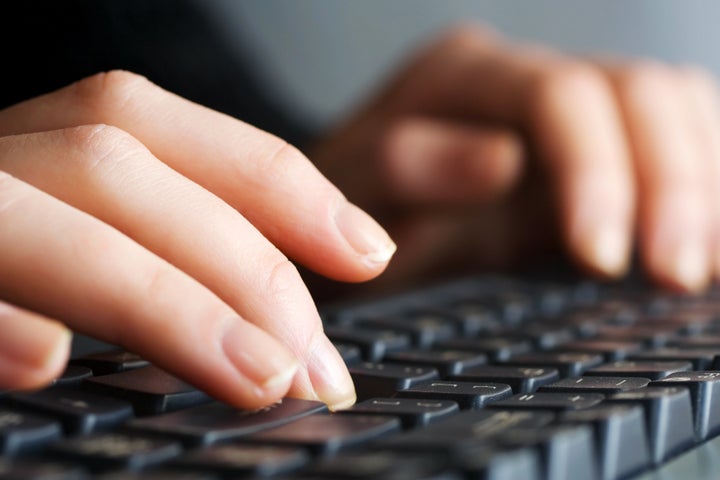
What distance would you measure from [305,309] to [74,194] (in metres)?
0.11

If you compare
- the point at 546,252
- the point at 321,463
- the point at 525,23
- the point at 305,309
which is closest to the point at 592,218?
the point at 546,252

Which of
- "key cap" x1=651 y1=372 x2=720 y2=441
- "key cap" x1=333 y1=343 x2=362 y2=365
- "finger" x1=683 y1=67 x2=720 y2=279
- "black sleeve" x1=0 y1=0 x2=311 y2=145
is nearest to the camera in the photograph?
"key cap" x1=651 y1=372 x2=720 y2=441

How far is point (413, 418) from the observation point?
30 centimetres

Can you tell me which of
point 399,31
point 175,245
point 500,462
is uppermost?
point 399,31

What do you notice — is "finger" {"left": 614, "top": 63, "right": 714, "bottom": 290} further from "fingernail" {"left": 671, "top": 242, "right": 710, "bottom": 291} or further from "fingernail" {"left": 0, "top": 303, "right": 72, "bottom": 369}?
"fingernail" {"left": 0, "top": 303, "right": 72, "bottom": 369}

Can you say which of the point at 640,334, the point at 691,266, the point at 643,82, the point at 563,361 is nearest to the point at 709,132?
the point at 643,82

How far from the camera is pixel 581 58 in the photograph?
1093 mm

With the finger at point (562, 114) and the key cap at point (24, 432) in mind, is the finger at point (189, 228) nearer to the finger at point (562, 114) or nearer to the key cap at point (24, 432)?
the key cap at point (24, 432)

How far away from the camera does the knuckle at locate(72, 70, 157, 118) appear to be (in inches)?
17.4

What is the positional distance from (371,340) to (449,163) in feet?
1.69

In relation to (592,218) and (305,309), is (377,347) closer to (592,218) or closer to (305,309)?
(305,309)

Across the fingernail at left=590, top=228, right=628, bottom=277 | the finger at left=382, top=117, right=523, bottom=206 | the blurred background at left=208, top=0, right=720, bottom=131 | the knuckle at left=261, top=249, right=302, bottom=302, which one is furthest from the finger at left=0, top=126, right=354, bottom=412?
the blurred background at left=208, top=0, right=720, bottom=131

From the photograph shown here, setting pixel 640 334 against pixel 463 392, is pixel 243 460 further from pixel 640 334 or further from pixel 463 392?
pixel 640 334

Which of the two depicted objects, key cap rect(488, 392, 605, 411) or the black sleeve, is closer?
key cap rect(488, 392, 605, 411)
